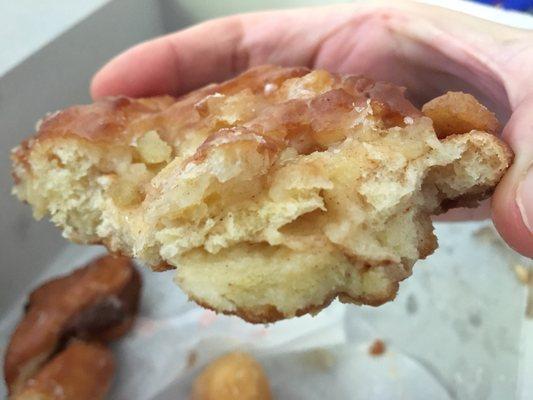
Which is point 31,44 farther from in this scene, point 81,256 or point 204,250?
point 204,250

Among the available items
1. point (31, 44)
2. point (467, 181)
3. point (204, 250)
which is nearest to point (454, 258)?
point (467, 181)

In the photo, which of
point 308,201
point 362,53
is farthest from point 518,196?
point 362,53

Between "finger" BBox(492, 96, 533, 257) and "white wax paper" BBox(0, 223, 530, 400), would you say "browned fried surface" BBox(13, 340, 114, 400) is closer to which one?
"white wax paper" BBox(0, 223, 530, 400)

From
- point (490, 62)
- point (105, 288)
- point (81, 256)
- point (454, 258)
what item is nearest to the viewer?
point (490, 62)

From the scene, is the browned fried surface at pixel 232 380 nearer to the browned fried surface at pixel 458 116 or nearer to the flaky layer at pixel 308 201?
the flaky layer at pixel 308 201

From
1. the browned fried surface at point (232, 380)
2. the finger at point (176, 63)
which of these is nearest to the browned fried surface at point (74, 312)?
the browned fried surface at point (232, 380)

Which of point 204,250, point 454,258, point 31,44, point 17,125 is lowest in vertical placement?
point 454,258
